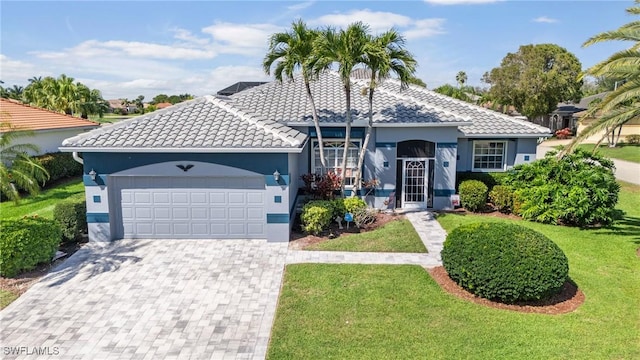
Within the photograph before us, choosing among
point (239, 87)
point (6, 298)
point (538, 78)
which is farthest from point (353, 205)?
point (538, 78)

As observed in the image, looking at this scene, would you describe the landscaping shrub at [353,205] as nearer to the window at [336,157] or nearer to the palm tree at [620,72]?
the window at [336,157]

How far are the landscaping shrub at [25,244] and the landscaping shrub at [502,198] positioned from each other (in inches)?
604

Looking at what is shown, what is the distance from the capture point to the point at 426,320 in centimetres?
845

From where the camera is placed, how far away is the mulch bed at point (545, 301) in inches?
352

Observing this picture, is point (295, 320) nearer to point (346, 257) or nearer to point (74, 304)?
point (346, 257)

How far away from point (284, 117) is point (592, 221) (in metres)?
12.1

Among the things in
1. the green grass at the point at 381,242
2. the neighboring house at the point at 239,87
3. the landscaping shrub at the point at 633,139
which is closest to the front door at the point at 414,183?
the green grass at the point at 381,242

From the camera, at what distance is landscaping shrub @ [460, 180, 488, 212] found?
16578 millimetres

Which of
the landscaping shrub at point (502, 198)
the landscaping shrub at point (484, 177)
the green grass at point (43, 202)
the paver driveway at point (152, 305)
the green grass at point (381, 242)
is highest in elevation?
the landscaping shrub at point (484, 177)

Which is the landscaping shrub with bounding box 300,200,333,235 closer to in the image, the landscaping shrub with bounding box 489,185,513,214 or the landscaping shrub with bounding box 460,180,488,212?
the landscaping shrub with bounding box 460,180,488,212

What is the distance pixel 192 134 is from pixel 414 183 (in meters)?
8.96

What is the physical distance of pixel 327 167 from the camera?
56.0 ft

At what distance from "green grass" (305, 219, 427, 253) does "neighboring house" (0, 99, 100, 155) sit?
59.9ft

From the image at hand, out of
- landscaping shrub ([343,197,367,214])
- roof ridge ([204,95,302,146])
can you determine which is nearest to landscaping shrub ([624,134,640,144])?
landscaping shrub ([343,197,367,214])
